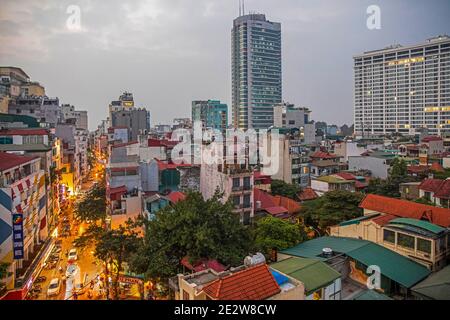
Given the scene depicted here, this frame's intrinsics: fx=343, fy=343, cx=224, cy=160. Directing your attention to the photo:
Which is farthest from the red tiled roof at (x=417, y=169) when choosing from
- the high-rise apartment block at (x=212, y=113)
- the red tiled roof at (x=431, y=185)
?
the high-rise apartment block at (x=212, y=113)

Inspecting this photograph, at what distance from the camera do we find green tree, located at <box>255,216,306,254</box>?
18.7ft

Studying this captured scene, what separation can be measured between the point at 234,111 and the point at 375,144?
21.3m

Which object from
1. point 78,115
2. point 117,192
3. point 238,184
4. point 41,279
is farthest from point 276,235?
point 78,115

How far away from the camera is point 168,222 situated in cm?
446

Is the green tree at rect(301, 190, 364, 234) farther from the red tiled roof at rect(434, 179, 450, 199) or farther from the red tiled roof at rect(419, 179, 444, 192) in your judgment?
the red tiled roof at rect(419, 179, 444, 192)

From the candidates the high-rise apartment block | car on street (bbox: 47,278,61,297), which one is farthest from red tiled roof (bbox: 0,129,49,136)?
the high-rise apartment block

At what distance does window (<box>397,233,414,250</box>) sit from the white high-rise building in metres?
26.6

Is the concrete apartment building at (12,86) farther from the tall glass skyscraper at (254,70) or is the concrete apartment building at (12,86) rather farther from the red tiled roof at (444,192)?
the tall glass skyscraper at (254,70)

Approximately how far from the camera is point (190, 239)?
428 cm

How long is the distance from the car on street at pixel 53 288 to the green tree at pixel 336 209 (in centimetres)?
537

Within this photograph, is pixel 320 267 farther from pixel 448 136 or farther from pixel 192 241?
pixel 448 136

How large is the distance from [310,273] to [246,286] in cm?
142

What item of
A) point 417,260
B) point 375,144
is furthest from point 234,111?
point 417,260

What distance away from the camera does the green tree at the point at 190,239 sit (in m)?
4.17
